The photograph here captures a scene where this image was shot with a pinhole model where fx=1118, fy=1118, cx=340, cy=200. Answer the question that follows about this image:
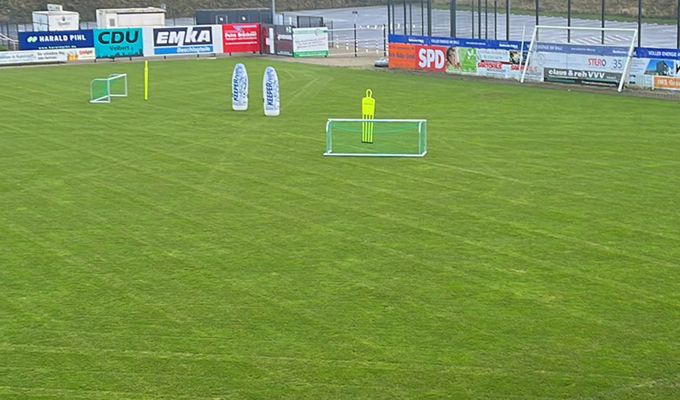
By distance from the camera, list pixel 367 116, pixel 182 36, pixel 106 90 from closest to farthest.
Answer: pixel 367 116
pixel 106 90
pixel 182 36

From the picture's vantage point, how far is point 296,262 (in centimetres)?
1741

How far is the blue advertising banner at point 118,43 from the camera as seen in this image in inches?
2341

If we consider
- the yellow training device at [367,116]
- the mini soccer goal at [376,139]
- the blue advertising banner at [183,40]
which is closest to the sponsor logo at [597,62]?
the mini soccer goal at [376,139]

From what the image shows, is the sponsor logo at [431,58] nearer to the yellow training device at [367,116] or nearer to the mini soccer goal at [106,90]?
the mini soccer goal at [106,90]

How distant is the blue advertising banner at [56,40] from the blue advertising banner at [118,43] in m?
0.45

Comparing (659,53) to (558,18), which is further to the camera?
(558,18)

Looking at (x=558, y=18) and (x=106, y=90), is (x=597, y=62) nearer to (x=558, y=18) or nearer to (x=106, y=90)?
(x=106, y=90)

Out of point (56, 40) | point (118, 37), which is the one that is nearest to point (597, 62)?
point (118, 37)

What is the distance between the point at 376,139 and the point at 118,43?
33312 millimetres

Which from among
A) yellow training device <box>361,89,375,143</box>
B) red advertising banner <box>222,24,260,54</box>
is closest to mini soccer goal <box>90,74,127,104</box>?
yellow training device <box>361,89,375,143</box>

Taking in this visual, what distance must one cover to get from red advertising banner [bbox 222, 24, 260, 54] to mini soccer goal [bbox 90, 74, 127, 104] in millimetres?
15223

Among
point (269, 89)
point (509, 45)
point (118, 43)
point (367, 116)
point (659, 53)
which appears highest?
point (118, 43)

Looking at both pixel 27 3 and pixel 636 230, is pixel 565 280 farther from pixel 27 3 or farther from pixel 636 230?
pixel 27 3

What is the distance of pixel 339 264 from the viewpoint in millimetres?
17219
